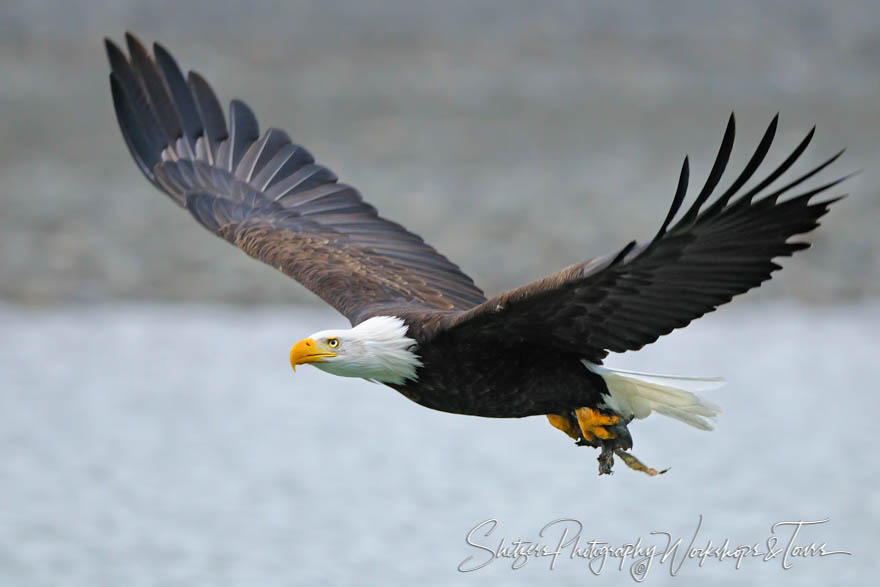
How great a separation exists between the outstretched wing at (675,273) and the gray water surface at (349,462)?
2693 millimetres

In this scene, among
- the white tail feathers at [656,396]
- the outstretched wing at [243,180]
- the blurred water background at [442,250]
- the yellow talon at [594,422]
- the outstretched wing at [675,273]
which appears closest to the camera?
the outstretched wing at [675,273]

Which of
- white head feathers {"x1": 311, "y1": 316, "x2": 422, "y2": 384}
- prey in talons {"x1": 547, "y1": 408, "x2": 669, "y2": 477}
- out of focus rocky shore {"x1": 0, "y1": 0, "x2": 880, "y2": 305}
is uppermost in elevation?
out of focus rocky shore {"x1": 0, "y1": 0, "x2": 880, "y2": 305}

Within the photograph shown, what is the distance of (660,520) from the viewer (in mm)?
9289

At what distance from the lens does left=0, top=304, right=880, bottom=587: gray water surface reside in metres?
8.78

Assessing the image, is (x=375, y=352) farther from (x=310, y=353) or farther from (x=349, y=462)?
(x=349, y=462)

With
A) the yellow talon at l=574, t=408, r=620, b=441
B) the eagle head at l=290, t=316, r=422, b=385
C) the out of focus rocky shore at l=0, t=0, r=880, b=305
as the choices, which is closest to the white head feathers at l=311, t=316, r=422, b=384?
the eagle head at l=290, t=316, r=422, b=385

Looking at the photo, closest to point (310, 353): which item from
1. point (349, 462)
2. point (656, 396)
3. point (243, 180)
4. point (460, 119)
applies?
point (656, 396)

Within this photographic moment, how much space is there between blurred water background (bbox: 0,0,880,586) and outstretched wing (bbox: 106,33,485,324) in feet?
5.54

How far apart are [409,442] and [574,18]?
887 cm

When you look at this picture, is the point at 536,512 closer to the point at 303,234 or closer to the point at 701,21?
the point at 303,234

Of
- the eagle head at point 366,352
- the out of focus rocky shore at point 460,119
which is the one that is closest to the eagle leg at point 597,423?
the eagle head at point 366,352

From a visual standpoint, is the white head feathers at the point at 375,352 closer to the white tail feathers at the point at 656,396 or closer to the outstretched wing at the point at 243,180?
the white tail feathers at the point at 656,396

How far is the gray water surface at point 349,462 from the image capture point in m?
8.78

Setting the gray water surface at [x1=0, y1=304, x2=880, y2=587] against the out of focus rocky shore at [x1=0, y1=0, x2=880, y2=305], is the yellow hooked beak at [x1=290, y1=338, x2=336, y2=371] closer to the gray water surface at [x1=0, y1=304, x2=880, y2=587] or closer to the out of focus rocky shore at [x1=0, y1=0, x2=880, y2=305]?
the gray water surface at [x1=0, y1=304, x2=880, y2=587]
